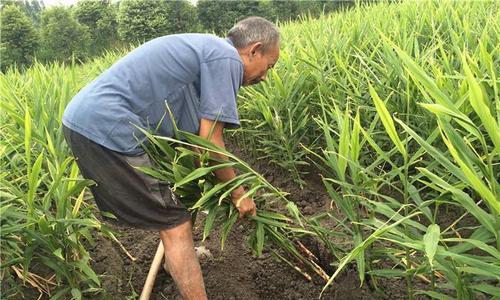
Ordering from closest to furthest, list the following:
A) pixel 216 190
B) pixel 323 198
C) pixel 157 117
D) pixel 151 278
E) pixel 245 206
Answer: pixel 216 190 → pixel 245 206 → pixel 157 117 → pixel 151 278 → pixel 323 198

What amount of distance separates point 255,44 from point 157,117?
0.44 metres

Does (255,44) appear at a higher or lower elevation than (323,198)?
higher

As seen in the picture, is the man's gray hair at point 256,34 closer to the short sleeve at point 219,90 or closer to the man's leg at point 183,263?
the short sleeve at point 219,90

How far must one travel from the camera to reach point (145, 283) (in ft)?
5.42

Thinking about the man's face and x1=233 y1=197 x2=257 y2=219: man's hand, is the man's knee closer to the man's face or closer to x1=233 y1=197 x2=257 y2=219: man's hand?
x1=233 y1=197 x2=257 y2=219: man's hand

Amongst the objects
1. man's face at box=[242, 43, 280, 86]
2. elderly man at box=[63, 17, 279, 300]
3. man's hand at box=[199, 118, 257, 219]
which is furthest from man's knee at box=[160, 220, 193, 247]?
man's face at box=[242, 43, 280, 86]

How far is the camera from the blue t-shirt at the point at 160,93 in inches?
55.9

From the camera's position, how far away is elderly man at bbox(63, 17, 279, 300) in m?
1.42

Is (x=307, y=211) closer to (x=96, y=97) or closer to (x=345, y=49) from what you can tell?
(x=345, y=49)

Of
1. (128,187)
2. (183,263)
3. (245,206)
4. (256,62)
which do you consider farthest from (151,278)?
(256,62)

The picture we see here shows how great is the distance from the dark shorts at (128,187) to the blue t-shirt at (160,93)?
0.11 feet

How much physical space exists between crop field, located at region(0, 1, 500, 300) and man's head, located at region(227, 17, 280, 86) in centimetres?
30

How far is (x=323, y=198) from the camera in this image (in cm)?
216

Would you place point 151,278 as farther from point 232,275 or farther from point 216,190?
point 216,190
